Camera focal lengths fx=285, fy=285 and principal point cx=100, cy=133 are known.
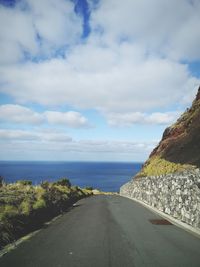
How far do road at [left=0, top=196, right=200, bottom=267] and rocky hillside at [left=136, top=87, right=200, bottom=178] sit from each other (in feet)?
75.0

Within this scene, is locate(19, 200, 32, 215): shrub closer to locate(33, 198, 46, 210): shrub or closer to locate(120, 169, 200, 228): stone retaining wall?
locate(33, 198, 46, 210): shrub

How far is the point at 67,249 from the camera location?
7410 millimetres

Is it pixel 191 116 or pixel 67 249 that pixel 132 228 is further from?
pixel 191 116

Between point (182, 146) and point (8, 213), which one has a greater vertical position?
point (182, 146)

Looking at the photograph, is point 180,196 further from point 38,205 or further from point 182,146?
point 182,146

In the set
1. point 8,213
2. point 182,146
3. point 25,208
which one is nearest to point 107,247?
point 8,213

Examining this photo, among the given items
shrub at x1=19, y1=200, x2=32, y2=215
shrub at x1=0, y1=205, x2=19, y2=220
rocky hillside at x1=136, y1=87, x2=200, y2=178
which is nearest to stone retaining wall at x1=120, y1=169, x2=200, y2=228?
shrub at x1=19, y1=200, x2=32, y2=215

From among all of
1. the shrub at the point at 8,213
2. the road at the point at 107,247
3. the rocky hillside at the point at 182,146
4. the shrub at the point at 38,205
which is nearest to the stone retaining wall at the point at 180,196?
the road at the point at 107,247

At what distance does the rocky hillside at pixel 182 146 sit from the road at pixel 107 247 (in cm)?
2287

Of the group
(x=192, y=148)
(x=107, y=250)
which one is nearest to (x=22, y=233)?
(x=107, y=250)

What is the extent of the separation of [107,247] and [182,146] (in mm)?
35447

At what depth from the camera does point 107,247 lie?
758cm

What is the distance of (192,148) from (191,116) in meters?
10.3

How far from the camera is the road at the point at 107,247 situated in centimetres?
636
